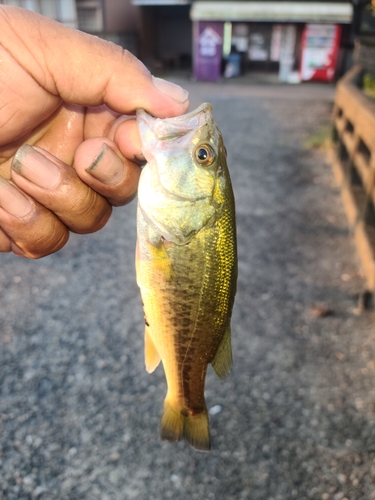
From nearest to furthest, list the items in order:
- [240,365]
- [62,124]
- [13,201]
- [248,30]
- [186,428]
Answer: [186,428] → [13,201] → [62,124] → [240,365] → [248,30]

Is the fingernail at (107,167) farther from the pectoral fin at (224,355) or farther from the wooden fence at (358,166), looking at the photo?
the wooden fence at (358,166)

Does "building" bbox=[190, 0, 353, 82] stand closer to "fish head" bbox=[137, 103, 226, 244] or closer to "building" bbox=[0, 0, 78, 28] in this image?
"building" bbox=[0, 0, 78, 28]

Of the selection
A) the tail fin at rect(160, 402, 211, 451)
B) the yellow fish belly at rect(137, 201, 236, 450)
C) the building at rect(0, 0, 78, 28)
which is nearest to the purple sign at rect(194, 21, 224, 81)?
the building at rect(0, 0, 78, 28)

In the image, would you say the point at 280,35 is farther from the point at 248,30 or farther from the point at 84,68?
the point at 84,68

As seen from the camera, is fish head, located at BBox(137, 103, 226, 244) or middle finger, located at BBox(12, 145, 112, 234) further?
middle finger, located at BBox(12, 145, 112, 234)

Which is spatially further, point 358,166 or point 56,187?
point 358,166

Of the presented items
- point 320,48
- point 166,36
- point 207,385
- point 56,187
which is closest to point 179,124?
point 56,187

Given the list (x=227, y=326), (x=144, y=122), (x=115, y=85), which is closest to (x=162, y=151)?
(x=144, y=122)
